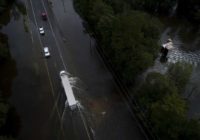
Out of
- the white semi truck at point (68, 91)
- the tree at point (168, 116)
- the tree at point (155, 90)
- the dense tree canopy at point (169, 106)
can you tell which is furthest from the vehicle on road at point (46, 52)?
the tree at point (168, 116)

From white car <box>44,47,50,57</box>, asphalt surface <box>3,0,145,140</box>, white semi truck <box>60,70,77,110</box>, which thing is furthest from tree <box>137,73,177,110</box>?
white car <box>44,47,50,57</box>

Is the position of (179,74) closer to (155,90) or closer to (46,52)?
(155,90)

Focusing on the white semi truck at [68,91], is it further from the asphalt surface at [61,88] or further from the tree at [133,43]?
the tree at [133,43]

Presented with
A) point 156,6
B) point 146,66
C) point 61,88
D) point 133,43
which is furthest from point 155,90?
point 156,6

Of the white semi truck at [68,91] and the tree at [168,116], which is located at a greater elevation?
the tree at [168,116]

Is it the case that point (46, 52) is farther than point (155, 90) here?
Yes

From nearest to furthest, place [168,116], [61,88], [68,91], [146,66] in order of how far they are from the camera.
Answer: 1. [168,116]
2. [146,66]
3. [68,91]
4. [61,88]

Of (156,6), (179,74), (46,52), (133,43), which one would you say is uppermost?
(156,6)

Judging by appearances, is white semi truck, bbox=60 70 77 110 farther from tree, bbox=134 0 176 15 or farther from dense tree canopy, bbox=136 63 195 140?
tree, bbox=134 0 176 15

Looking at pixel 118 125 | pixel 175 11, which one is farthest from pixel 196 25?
pixel 118 125
